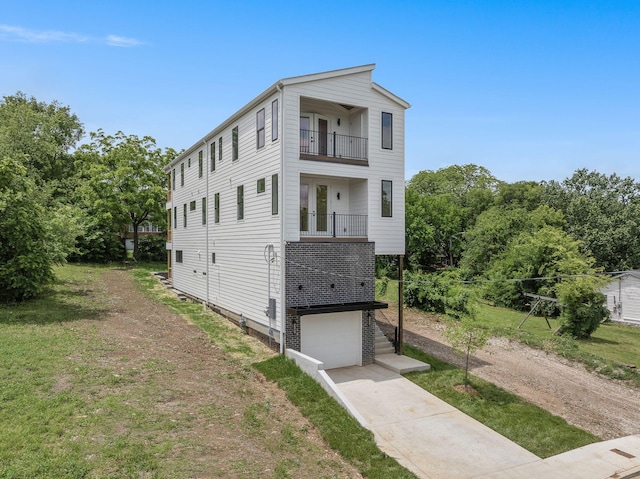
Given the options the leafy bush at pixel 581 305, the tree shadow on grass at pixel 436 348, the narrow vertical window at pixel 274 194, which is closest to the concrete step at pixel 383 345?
the tree shadow on grass at pixel 436 348

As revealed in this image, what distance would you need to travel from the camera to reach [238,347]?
1566cm

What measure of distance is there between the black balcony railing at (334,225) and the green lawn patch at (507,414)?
5.55 metres

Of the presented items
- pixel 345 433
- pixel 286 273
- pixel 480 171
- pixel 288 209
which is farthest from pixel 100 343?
pixel 480 171

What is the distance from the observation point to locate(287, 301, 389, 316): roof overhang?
14.4 meters

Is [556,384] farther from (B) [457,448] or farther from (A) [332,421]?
(A) [332,421]

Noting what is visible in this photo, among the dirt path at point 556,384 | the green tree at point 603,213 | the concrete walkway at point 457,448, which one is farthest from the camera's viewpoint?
the green tree at point 603,213

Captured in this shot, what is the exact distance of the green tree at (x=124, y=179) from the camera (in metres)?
36.6

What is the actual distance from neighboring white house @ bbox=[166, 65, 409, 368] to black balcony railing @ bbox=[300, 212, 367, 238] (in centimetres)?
4


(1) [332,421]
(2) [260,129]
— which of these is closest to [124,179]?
(2) [260,129]

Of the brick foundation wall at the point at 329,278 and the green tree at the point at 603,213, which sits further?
the green tree at the point at 603,213

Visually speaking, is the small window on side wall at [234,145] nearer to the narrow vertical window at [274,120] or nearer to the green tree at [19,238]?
the narrow vertical window at [274,120]

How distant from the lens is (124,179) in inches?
1468

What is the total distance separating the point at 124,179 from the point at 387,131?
92.0 feet

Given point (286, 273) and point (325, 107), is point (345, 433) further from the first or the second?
point (325, 107)
